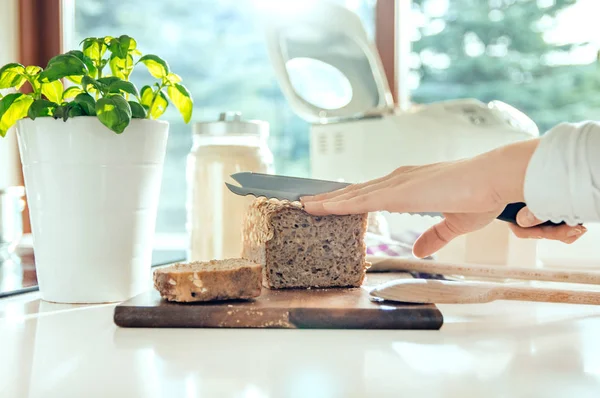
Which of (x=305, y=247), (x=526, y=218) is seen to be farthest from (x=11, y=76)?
(x=526, y=218)

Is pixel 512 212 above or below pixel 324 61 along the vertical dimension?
below

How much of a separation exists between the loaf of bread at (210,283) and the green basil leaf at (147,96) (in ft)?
0.84

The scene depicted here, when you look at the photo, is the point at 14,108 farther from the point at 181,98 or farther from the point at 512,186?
the point at 512,186

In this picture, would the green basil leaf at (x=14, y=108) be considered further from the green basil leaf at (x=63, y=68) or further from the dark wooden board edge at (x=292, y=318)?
the dark wooden board edge at (x=292, y=318)

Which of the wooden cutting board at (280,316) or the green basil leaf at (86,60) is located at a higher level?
the green basil leaf at (86,60)

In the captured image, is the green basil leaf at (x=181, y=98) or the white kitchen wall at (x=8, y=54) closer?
the green basil leaf at (x=181, y=98)

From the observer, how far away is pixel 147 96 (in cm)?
84

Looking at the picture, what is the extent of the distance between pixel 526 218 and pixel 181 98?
18.6 inches

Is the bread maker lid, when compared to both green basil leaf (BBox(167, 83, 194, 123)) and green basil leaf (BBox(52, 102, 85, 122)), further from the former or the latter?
green basil leaf (BBox(52, 102, 85, 122))

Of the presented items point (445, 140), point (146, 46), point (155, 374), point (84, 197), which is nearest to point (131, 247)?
point (84, 197)

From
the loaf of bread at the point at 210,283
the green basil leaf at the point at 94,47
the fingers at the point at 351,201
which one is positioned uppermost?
the green basil leaf at the point at 94,47

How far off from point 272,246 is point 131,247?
0.59 ft

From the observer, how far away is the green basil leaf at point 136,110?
785 mm

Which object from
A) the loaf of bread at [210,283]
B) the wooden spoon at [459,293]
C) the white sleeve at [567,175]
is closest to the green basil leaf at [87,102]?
the loaf of bread at [210,283]
